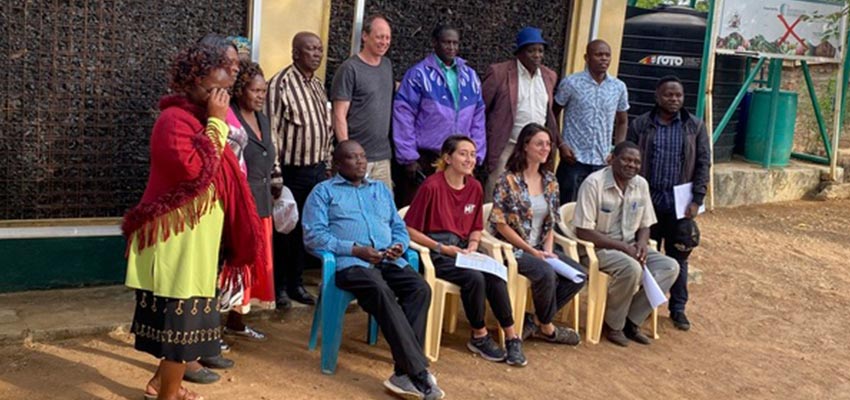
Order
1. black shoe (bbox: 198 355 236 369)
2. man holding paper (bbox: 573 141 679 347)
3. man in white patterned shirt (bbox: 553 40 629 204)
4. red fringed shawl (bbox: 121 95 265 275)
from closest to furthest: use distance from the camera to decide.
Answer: red fringed shawl (bbox: 121 95 265 275), black shoe (bbox: 198 355 236 369), man holding paper (bbox: 573 141 679 347), man in white patterned shirt (bbox: 553 40 629 204)

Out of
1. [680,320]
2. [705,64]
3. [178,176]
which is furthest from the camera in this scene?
[705,64]

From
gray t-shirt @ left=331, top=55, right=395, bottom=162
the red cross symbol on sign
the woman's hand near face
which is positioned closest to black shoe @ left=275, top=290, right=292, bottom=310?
gray t-shirt @ left=331, top=55, right=395, bottom=162

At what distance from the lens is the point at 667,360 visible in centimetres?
547

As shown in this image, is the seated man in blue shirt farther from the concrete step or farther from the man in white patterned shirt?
the concrete step

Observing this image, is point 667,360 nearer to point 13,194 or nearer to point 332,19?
point 332,19

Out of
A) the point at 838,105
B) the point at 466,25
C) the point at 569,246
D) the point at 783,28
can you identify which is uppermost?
the point at 783,28

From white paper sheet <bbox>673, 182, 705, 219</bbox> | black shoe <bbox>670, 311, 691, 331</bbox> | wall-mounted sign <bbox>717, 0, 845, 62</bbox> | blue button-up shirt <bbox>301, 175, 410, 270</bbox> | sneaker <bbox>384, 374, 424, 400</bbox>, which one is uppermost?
wall-mounted sign <bbox>717, 0, 845, 62</bbox>

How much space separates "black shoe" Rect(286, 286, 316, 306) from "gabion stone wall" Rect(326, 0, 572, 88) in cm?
149

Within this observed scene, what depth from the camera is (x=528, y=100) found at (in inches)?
248

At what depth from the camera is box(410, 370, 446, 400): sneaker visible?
4.43 metres

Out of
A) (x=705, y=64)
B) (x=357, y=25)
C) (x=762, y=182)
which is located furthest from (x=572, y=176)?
(x=762, y=182)

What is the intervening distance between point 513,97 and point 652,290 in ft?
5.30

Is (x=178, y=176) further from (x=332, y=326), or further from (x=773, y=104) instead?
(x=773, y=104)

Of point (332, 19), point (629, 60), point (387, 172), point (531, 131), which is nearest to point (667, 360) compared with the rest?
point (531, 131)
